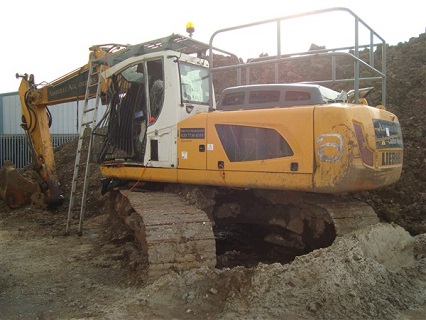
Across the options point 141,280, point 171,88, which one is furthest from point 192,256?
point 171,88

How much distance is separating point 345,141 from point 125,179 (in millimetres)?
3333

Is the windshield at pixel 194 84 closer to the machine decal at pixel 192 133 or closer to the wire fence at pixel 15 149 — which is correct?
→ the machine decal at pixel 192 133

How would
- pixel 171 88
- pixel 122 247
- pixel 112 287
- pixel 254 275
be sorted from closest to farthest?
pixel 254 275 → pixel 112 287 → pixel 171 88 → pixel 122 247

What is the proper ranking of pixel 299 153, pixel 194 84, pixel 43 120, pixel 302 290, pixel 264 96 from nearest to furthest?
→ 1. pixel 302 290
2. pixel 299 153
3. pixel 264 96
4. pixel 194 84
5. pixel 43 120

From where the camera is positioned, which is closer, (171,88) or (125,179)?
(171,88)

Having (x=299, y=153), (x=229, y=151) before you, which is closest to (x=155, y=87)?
(x=229, y=151)

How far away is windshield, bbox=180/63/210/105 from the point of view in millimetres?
5684

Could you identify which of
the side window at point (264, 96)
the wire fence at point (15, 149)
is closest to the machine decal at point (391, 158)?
the side window at point (264, 96)

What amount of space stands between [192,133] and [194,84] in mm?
935

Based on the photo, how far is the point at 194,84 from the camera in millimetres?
5875

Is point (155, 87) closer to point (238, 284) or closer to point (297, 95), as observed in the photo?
point (297, 95)

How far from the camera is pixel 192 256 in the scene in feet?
14.5

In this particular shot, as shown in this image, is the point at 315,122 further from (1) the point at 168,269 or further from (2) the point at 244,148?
(1) the point at 168,269

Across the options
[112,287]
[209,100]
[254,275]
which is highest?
[209,100]
